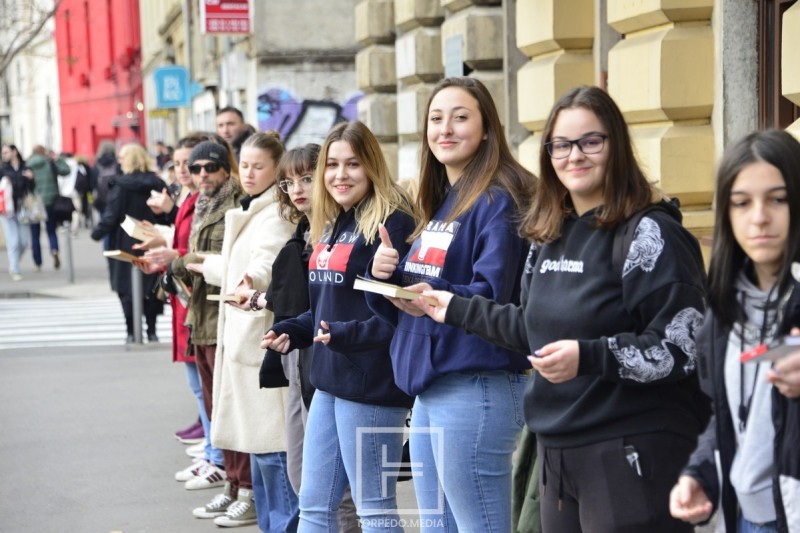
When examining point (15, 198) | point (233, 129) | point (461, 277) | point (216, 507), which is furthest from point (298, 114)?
point (461, 277)

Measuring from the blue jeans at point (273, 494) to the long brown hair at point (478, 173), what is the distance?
214 cm

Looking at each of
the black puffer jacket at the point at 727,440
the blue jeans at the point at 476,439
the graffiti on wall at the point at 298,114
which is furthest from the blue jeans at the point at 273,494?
the graffiti on wall at the point at 298,114

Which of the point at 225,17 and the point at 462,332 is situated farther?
the point at 225,17

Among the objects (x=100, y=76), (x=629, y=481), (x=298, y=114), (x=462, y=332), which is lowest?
(x=629, y=481)

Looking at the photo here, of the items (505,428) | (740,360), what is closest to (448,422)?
(505,428)

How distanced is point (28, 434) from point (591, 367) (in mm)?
6776

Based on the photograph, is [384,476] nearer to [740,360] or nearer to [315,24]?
[740,360]

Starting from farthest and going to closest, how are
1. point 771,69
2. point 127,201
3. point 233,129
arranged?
point 127,201, point 233,129, point 771,69

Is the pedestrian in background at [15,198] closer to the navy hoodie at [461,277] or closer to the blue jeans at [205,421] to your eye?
the blue jeans at [205,421]

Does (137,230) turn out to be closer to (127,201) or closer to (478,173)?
(478,173)

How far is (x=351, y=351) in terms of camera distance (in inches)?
177

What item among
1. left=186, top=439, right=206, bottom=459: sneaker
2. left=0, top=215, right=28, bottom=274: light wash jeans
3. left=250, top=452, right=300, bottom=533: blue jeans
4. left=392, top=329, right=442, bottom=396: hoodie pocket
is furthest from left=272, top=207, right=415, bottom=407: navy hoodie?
left=0, top=215, right=28, bottom=274: light wash jeans

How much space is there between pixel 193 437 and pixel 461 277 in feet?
16.5

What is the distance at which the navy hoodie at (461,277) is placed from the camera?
397 centimetres
